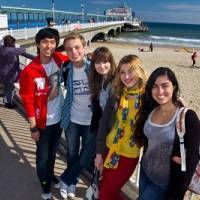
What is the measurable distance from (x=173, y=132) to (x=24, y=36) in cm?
2176

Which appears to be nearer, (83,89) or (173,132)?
(173,132)

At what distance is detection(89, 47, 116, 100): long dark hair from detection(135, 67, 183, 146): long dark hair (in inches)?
22.8

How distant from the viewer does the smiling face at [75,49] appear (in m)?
3.72

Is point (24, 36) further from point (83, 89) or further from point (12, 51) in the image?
point (83, 89)

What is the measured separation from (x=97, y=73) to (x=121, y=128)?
673mm

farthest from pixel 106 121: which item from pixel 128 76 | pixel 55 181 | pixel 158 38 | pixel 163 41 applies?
pixel 158 38

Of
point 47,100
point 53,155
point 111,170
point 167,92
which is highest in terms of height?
point 167,92

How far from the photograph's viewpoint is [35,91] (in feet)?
12.6

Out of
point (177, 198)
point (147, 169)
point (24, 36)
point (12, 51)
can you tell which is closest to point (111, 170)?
point (147, 169)

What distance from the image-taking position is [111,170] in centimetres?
327

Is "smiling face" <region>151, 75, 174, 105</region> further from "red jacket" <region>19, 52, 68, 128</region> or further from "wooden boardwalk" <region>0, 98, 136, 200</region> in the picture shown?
"wooden boardwalk" <region>0, 98, 136, 200</region>

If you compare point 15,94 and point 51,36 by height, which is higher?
point 51,36

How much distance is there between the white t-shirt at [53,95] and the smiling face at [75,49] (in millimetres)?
297

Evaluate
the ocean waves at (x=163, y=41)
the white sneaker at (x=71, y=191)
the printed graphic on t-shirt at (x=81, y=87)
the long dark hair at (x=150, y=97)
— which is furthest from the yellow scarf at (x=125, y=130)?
the ocean waves at (x=163, y=41)
